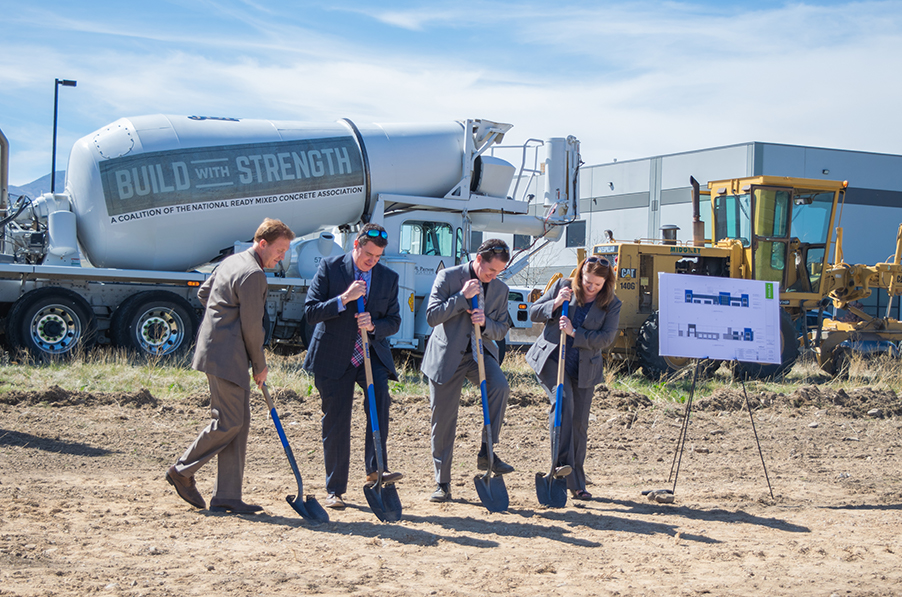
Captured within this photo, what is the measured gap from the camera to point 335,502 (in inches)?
225

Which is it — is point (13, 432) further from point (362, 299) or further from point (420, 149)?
point (420, 149)

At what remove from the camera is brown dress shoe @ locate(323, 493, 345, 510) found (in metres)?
5.70

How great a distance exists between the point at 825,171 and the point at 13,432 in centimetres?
2931

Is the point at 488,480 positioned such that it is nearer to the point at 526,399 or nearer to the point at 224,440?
the point at 224,440

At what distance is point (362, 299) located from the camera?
5691 mm

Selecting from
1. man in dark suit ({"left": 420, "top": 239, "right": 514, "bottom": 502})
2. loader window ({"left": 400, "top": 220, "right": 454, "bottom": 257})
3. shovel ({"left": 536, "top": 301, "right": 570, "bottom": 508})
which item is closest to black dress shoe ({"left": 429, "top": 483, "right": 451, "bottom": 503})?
man in dark suit ({"left": 420, "top": 239, "right": 514, "bottom": 502})

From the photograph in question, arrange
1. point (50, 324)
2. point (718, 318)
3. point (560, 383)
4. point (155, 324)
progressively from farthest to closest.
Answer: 1. point (155, 324)
2. point (50, 324)
3. point (718, 318)
4. point (560, 383)

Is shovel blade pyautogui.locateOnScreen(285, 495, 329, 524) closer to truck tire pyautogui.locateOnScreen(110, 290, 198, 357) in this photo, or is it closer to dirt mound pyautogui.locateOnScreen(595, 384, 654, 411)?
dirt mound pyautogui.locateOnScreen(595, 384, 654, 411)

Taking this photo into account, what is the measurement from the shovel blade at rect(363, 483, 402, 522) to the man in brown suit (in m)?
0.76

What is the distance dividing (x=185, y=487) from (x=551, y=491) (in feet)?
7.97

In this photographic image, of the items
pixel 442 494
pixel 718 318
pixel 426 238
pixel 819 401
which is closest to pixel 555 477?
pixel 442 494

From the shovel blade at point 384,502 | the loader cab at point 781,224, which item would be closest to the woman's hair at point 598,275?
the shovel blade at point 384,502

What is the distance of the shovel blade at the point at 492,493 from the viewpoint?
5.71 metres

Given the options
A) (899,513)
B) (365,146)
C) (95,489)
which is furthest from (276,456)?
(365,146)
